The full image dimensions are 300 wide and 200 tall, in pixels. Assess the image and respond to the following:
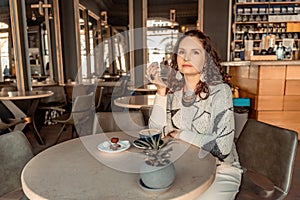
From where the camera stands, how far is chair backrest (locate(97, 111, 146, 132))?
199cm

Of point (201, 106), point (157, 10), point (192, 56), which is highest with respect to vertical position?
point (157, 10)

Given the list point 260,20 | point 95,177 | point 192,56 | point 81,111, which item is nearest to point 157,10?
point 260,20

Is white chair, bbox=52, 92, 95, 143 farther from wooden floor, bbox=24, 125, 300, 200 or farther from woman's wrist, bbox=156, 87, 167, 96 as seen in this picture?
woman's wrist, bbox=156, 87, 167, 96

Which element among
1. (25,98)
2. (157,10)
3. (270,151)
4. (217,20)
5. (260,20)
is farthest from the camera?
(157,10)

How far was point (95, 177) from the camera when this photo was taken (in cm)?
106

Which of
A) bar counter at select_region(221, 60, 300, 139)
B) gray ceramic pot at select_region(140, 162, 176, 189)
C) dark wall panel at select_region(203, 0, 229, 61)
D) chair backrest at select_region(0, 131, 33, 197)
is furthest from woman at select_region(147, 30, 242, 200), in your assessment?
dark wall panel at select_region(203, 0, 229, 61)

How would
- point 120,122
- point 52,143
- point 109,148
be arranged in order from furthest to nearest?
point 52,143 < point 120,122 < point 109,148

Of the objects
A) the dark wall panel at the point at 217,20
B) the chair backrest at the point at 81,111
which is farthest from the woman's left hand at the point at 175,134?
the dark wall panel at the point at 217,20

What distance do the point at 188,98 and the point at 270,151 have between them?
55cm

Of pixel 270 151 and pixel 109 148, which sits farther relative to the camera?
pixel 270 151

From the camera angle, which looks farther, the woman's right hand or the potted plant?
the woman's right hand

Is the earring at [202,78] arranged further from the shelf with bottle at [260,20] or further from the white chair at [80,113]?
the shelf with bottle at [260,20]

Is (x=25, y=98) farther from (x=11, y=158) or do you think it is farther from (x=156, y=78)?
(x=156, y=78)

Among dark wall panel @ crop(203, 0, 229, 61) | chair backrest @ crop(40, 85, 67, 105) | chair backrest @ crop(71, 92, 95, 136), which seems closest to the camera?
chair backrest @ crop(71, 92, 95, 136)
